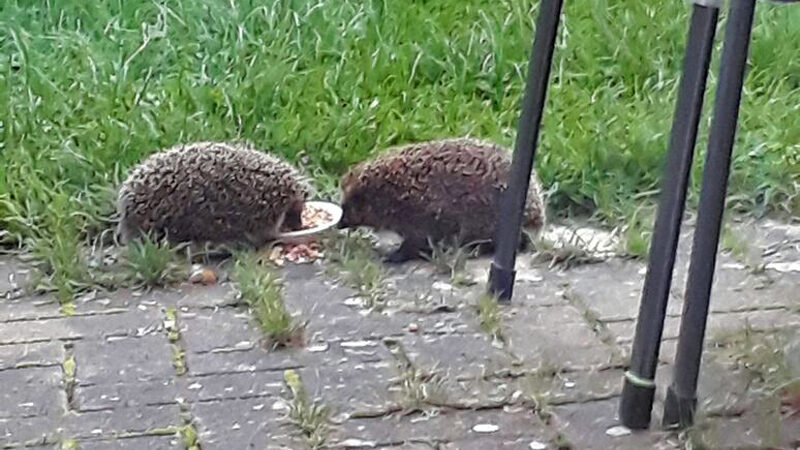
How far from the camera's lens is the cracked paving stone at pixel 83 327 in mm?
3334

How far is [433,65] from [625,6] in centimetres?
91

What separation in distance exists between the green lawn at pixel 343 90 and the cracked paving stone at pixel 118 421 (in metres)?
0.87

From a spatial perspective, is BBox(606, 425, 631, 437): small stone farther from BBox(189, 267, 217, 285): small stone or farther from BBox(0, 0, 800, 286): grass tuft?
BBox(189, 267, 217, 285): small stone

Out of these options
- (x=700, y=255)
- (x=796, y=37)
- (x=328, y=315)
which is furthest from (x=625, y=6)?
(x=700, y=255)

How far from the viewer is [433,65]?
517 centimetres

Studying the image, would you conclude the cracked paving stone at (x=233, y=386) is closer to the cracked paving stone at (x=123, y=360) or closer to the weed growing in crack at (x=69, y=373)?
the cracked paving stone at (x=123, y=360)

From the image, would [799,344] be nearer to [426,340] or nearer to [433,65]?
[426,340]

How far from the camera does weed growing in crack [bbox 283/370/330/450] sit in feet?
9.10

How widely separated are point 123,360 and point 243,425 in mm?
456

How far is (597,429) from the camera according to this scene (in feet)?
9.20

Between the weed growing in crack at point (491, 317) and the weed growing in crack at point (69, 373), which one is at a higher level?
the weed growing in crack at point (491, 317)

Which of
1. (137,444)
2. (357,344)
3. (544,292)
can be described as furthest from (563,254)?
(137,444)

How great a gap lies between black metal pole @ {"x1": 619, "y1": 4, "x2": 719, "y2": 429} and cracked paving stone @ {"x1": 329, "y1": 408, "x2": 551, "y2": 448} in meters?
0.19

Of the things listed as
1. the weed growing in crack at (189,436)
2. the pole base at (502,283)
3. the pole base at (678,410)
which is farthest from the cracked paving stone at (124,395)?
the pole base at (678,410)
